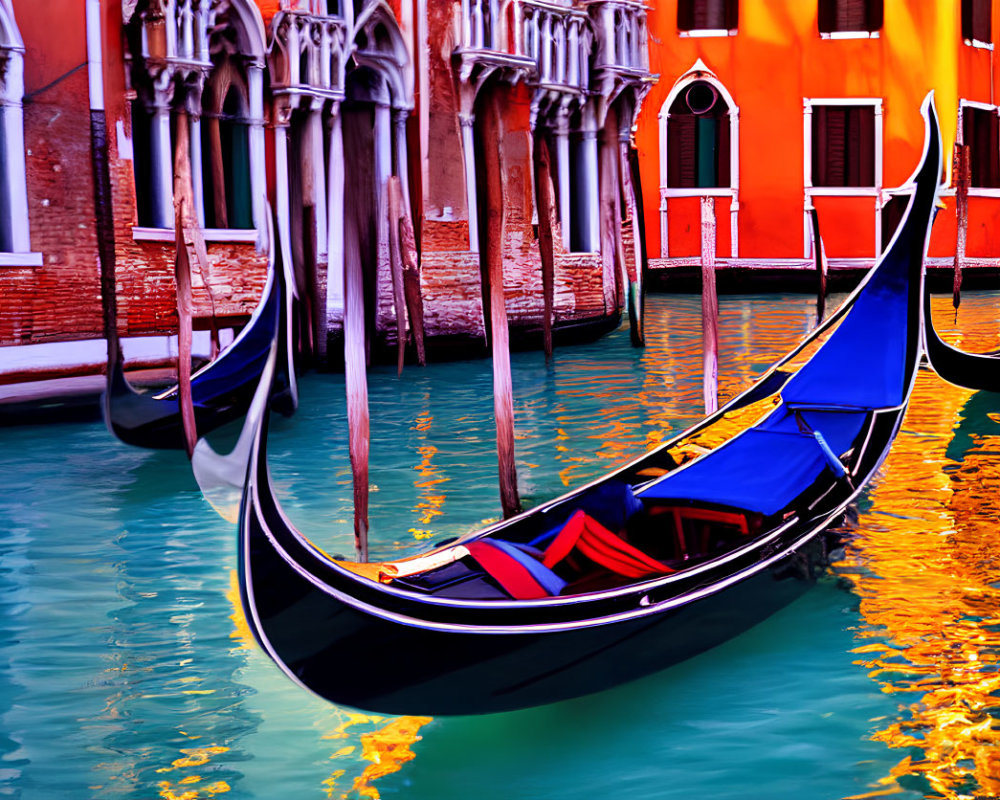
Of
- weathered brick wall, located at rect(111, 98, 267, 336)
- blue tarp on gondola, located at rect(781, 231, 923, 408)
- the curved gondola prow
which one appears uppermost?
weathered brick wall, located at rect(111, 98, 267, 336)

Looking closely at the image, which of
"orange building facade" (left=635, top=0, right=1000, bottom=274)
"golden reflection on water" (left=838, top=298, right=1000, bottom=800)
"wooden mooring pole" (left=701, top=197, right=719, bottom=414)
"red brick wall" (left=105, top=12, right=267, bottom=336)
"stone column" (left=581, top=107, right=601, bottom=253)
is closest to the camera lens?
"golden reflection on water" (left=838, top=298, right=1000, bottom=800)

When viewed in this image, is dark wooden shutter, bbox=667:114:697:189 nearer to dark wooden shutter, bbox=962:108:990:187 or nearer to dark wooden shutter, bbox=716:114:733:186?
dark wooden shutter, bbox=716:114:733:186

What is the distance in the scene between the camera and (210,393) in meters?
7.62

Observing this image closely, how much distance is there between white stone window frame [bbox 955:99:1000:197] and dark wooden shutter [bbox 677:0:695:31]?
3653 mm

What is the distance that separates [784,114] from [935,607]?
43.3ft

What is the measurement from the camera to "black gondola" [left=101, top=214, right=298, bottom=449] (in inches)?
280

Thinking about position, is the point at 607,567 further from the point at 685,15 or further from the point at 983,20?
the point at 983,20

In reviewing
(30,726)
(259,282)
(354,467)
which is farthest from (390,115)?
(30,726)

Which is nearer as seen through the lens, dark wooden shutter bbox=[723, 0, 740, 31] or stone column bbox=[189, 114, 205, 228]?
stone column bbox=[189, 114, 205, 228]

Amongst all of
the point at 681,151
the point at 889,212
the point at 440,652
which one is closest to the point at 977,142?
the point at 889,212

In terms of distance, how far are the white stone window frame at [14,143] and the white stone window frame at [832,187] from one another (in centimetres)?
1063

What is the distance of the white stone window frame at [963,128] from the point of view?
54.9ft

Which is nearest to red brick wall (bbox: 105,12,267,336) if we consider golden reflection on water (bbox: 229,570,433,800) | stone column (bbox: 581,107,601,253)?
stone column (bbox: 581,107,601,253)

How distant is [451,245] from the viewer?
36.4 ft
